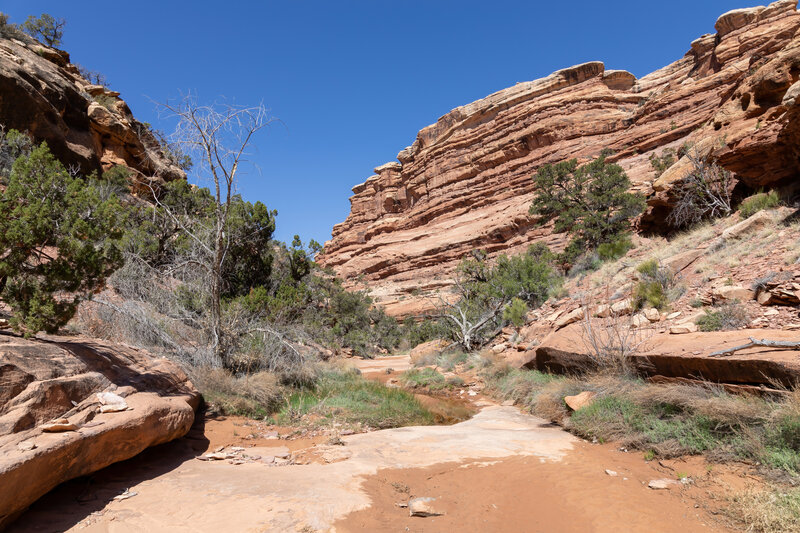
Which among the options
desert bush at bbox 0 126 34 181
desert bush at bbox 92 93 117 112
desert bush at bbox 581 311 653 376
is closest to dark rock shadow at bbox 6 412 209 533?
desert bush at bbox 581 311 653 376

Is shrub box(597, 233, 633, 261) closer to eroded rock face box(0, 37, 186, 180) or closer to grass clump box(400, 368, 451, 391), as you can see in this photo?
grass clump box(400, 368, 451, 391)

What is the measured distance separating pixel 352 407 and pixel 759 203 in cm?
1329

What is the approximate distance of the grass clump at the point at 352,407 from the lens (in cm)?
746

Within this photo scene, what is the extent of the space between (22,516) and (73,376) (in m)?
1.45

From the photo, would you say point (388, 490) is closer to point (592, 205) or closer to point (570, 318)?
point (570, 318)

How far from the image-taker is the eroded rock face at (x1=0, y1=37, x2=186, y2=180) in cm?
1572

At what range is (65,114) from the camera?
1856 cm

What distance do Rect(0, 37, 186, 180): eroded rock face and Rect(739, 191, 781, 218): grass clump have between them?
19737 mm

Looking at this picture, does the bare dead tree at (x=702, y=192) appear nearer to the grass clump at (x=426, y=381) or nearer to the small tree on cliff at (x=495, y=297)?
the small tree on cliff at (x=495, y=297)

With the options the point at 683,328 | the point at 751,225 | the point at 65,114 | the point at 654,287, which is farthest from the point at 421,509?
the point at 65,114

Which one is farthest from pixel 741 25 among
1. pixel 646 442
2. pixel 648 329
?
pixel 646 442

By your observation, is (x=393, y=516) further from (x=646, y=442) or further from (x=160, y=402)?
(x=646, y=442)

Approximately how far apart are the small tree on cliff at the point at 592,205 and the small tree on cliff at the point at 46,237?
1990cm

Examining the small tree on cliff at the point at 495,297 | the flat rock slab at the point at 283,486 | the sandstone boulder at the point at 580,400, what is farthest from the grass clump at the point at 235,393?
the small tree on cliff at the point at 495,297
